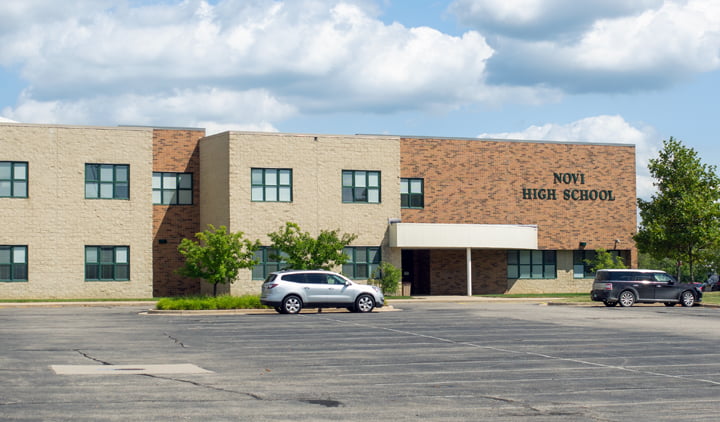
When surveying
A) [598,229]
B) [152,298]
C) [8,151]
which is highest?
[8,151]

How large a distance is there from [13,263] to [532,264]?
28.2 metres

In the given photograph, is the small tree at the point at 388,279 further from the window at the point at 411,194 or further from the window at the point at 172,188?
the window at the point at 172,188

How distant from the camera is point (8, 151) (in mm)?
44656

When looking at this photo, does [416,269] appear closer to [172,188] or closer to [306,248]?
[306,248]

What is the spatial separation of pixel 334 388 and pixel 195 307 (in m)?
22.0

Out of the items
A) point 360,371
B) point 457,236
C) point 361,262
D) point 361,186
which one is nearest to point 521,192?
point 457,236

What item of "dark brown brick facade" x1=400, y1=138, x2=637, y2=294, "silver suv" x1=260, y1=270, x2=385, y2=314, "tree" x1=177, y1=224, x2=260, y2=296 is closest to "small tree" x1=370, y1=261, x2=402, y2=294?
"dark brown brick facade" x1=400, y1=138, x2=637, y2=294

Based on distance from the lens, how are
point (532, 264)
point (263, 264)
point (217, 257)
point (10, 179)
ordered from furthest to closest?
point (532, 264), point (263, 264), point (10, 179), point (217, 257)

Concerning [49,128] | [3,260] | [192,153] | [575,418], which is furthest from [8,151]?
[575,418]

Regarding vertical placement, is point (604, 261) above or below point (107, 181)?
below

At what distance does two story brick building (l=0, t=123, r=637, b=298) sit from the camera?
4512 cm

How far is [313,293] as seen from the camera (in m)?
33.1

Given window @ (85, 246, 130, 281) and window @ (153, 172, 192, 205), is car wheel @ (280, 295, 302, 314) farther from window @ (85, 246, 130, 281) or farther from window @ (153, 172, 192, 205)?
window @ (153, 172, 192, 205)

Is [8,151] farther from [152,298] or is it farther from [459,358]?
[459,358]
